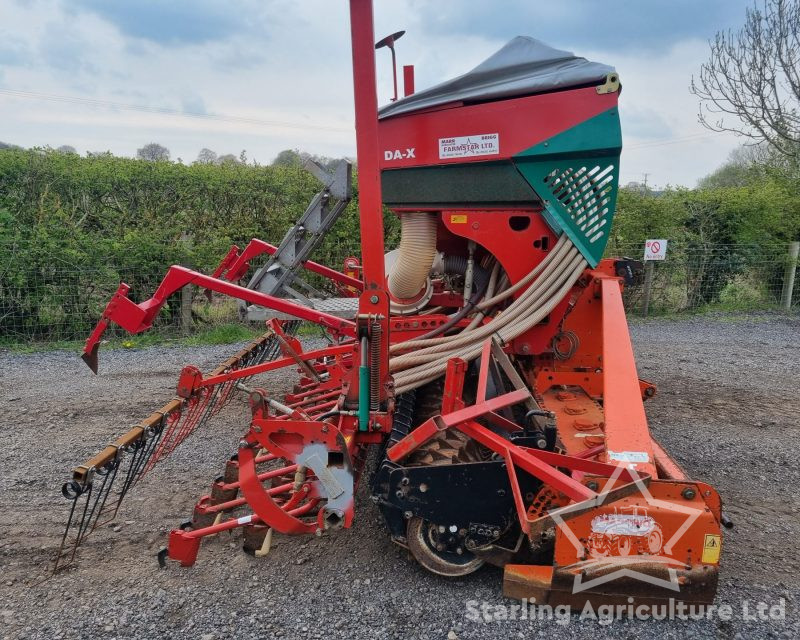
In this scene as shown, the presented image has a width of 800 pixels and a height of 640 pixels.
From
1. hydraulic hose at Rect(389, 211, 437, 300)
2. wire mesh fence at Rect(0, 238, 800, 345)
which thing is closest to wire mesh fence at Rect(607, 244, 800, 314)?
wire mesh fence at Rect(0, 238, 800, 345)

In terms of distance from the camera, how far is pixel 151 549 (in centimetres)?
277

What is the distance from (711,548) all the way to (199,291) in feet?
21.6

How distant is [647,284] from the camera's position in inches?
336

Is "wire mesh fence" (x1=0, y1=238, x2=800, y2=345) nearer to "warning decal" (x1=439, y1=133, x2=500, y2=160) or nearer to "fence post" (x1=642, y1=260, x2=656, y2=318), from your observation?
"fence post" (x1=642, y1=260, x2=656, y2=318)

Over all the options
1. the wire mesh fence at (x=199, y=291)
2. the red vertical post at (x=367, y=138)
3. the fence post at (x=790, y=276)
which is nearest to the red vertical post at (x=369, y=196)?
the red vertical post at (x=367, y=138)

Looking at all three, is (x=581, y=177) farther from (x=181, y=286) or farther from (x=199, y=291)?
(x=199, y=291)

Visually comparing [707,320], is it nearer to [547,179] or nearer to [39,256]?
[547,179]

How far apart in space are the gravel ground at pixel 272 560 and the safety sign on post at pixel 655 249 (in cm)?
365

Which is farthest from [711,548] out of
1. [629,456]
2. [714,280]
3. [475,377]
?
[714,280]

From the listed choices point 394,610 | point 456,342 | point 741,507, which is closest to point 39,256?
point 456,342

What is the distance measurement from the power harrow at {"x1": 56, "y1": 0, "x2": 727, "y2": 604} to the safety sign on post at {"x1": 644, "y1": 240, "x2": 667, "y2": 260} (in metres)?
5.24

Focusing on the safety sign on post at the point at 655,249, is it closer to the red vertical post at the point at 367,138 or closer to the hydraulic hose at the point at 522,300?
the hydraulic hose at the point at 522,300

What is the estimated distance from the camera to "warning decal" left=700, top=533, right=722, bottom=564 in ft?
6.71

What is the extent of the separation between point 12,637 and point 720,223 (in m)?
9.85
